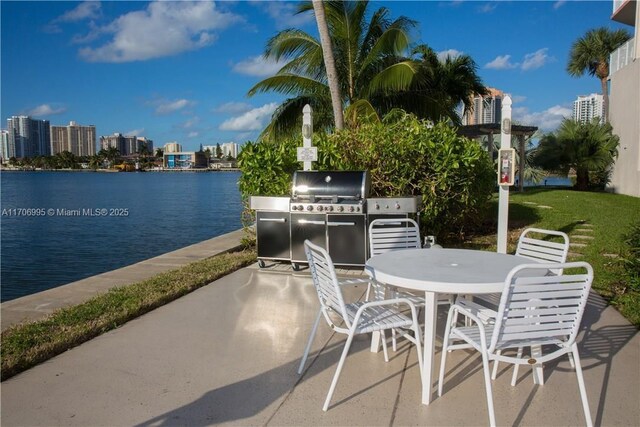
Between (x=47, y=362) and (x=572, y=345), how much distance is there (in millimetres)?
3225

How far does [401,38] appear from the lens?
11289 millimetres

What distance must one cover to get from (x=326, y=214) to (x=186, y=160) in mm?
100965

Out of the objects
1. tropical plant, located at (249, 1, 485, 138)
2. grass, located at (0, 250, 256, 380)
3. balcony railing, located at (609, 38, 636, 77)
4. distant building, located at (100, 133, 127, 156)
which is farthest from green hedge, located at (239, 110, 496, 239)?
distant building, located at (100, 133, 127, 156)

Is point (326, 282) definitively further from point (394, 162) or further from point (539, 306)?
point (394, 162)

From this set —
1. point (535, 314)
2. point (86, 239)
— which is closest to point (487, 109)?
point (86, 239)

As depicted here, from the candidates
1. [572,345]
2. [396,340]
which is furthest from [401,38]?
[572,345]

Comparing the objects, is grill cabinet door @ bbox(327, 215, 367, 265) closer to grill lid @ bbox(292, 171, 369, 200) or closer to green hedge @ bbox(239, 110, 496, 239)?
grill lid @ bbox(292, 171, 369, 200)

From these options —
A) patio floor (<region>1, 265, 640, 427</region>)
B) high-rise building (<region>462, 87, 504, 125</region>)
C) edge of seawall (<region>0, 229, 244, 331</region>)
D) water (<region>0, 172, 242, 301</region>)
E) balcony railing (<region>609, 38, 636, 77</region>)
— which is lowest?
water (<region>0, 172, 242, 301</region>)

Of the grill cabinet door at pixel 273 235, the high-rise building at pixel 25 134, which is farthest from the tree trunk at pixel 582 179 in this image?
the high-rise building at pixel 25 134

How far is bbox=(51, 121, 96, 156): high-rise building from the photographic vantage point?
82.3m

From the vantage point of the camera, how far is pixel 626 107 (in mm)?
17328

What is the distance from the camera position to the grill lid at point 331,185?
5.83 m

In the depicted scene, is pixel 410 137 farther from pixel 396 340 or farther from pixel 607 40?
pixel 607 40

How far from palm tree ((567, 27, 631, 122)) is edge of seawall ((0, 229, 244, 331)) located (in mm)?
28134
